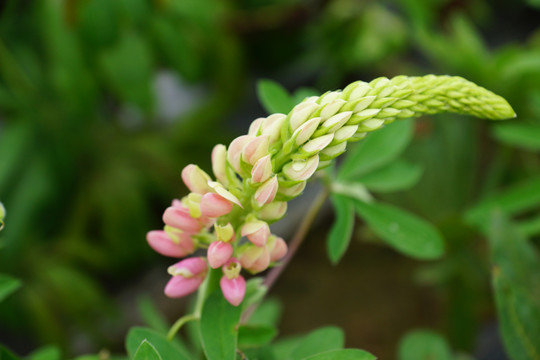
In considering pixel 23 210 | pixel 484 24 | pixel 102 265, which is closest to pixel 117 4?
pixel 23 210

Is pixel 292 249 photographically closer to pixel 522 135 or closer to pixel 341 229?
pixel 341 229

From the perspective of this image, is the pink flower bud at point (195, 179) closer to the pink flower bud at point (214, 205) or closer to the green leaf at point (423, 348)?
the pink flower bud at point (214, 205)

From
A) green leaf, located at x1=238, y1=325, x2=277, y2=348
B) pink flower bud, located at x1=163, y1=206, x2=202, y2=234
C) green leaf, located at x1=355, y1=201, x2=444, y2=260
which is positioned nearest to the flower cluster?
pink flower bud, located at x1=163, y1=206, x2=202, y2=234

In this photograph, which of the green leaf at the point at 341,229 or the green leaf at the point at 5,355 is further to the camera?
the green leaf at the point at 341,229

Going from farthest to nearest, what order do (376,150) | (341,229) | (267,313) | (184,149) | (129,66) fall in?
(184,149), (129,66), (267,313), (376,150), (341,229)

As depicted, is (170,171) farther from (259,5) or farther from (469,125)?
(469,125)

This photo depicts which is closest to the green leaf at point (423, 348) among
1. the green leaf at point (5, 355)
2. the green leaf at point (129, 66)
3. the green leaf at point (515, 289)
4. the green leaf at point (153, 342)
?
the green leaf at point (515, 289)

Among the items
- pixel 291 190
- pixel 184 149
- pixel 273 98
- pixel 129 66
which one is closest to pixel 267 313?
pixel 273 98
